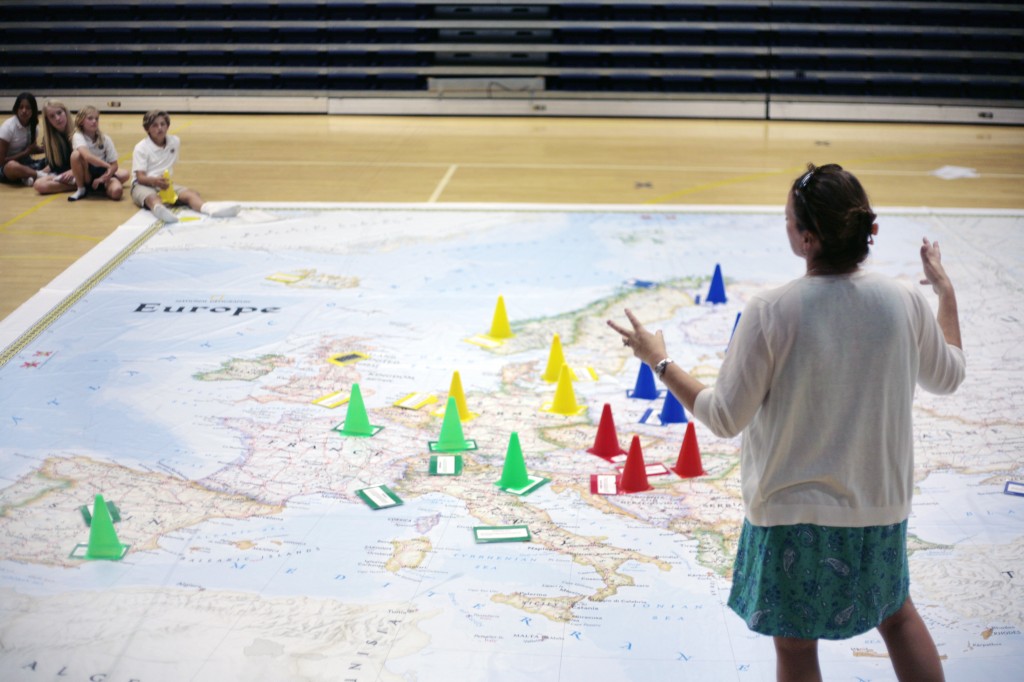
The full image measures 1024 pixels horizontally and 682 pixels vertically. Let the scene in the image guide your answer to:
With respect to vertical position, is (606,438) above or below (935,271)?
below

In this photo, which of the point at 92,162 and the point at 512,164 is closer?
the point at 92,162

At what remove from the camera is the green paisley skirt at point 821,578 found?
1910 mm

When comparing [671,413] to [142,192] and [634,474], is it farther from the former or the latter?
[142,192]

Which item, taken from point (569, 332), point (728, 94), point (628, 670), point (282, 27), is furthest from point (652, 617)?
point (282, 27)

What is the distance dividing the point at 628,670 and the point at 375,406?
188 cm

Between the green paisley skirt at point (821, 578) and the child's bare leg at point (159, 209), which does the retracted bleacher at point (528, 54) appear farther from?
the green paisley skirt at point (821, 578)

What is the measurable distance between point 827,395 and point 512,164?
7.08m

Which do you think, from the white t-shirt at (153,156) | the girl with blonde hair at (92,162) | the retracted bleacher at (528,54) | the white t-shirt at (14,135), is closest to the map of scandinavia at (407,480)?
the white t-shirt at (153,156)

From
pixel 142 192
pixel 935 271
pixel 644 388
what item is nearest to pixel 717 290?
pixel 644 388

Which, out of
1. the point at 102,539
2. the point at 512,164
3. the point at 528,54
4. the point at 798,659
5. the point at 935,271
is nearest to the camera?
the point at 798,659

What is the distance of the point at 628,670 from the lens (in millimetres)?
2609

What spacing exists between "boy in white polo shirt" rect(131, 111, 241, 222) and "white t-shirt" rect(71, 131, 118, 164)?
0.61 meters

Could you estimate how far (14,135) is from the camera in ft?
26.1

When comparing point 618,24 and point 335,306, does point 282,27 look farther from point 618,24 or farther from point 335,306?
point 335,306
